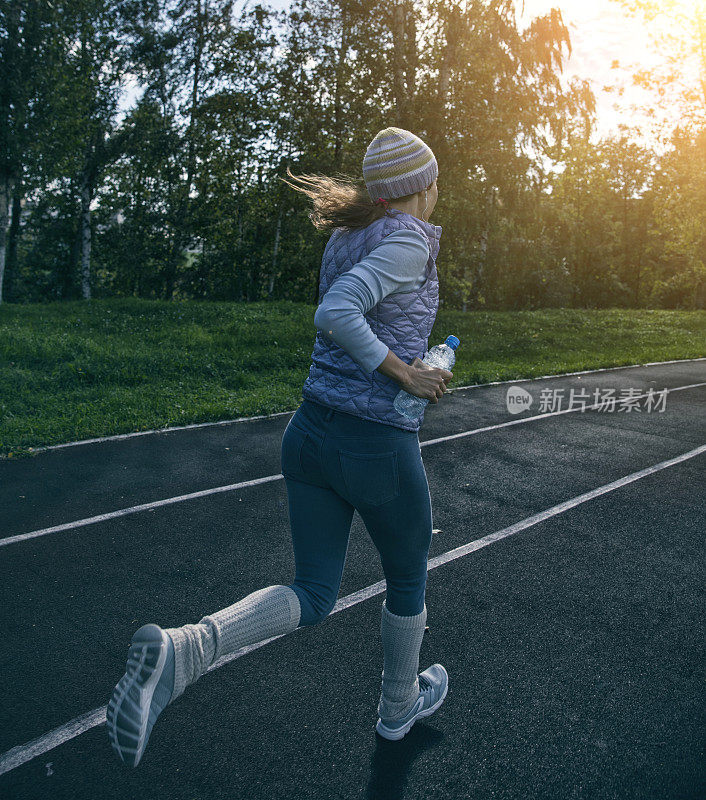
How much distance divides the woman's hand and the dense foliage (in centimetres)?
1677

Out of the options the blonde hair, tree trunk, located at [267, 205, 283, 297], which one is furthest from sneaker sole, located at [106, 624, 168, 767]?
tree trunk, located at [267, 205, 283, 297]

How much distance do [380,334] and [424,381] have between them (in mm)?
205

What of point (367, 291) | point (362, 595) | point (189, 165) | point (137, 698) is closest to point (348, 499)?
point (367, 291)

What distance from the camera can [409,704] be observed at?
8.87ft

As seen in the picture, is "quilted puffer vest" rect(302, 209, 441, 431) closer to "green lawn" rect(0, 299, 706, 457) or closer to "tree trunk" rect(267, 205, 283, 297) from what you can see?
"green lawn" rect(0, 299, 706, 457)

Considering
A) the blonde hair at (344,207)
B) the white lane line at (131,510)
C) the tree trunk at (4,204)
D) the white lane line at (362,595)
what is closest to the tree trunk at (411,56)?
the tree trunk at (4,204)

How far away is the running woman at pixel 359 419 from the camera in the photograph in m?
2.04

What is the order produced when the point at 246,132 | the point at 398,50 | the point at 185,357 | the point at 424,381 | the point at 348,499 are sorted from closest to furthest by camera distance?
the point at 424,381
the point at 348,499
the point at 185,357
the point at 398,50
the point at 246,132

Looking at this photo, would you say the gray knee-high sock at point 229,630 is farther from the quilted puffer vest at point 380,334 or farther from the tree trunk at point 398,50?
the tree trunk at point 398,50

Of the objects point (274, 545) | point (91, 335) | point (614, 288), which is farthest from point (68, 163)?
point (614, 288)

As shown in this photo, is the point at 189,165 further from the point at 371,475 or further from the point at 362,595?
the point at 371,475

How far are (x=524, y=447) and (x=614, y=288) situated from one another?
39.4 metres

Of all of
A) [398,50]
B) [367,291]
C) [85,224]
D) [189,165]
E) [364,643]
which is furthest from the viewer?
[189,165]

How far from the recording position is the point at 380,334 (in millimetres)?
2193
